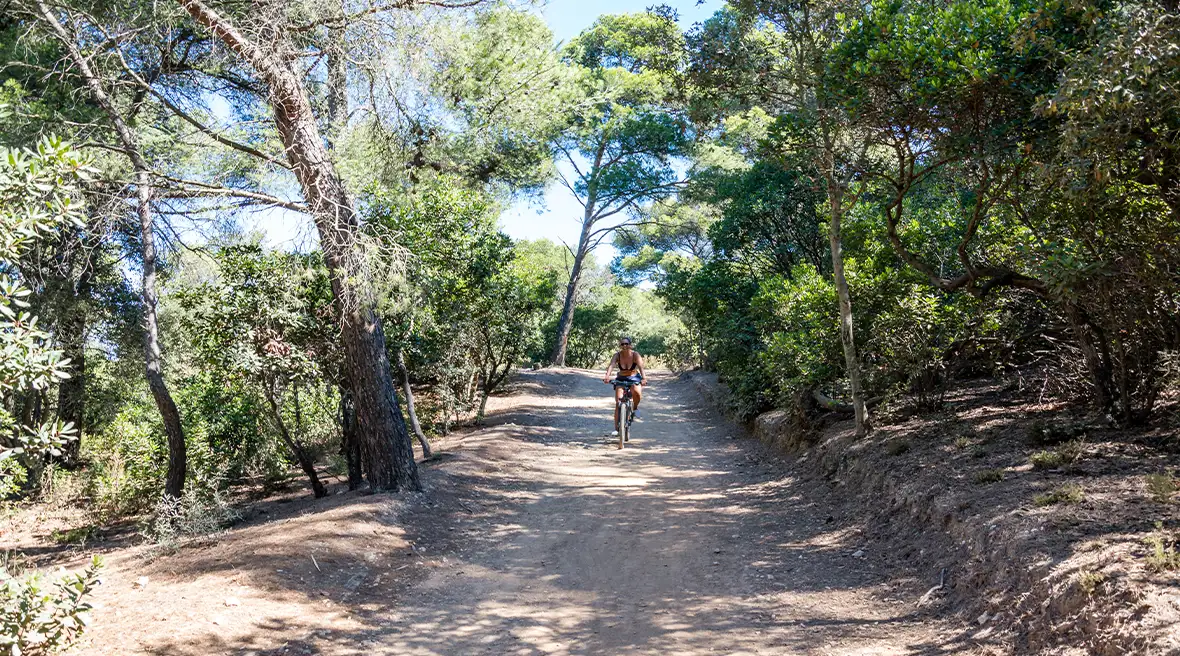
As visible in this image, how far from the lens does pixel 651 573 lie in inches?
243

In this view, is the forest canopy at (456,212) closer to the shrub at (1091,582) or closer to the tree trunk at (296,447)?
the tree trunk at (296,447)

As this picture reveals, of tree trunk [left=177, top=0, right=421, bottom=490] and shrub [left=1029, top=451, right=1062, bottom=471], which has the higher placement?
tree trunk [left=177, top=0, right=421, bottom=490]

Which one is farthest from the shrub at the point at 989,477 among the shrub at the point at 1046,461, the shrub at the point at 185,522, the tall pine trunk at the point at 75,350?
the tall pine trunk at the point at 75,350

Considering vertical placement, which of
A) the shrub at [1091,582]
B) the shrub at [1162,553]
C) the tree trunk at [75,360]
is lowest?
the shrub at [1091,582]

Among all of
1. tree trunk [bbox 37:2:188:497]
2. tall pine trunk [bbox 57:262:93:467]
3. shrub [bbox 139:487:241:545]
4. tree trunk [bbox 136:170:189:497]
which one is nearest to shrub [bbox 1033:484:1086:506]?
shrub [bbox 139:487:241:545]

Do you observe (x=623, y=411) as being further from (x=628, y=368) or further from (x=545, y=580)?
(x=545, y=580)

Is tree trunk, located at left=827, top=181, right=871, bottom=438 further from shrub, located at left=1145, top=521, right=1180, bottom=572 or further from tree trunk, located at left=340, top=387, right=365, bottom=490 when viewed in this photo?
tree trunk, located at left=340, top=387, right=365, bottom=490

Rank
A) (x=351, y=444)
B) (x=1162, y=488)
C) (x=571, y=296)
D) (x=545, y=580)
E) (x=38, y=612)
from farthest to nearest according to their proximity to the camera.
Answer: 1. (x=571, y=296)
2. (x=351, y=444)
3. (x=545, y=580)
4. (x=1162, y=488)
5. (x=38, y=612)

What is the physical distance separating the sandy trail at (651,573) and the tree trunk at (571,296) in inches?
833

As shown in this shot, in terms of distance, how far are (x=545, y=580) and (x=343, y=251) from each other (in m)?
4.33

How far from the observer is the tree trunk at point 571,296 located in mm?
31916

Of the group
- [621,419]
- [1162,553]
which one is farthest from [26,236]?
[621,419]

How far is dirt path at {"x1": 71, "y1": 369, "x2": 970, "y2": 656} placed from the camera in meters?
4.82

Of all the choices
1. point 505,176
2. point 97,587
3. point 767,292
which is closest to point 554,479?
point 767,292
